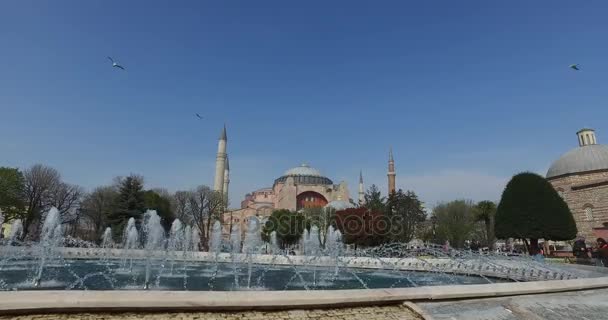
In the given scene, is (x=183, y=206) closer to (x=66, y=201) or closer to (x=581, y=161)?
(x=66, y=201)

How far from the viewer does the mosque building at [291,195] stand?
5997 cm

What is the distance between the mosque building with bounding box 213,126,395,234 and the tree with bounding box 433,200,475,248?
16.9 meters

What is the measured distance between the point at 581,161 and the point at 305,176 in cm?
4587

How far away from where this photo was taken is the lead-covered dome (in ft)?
118

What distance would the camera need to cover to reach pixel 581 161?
121ft

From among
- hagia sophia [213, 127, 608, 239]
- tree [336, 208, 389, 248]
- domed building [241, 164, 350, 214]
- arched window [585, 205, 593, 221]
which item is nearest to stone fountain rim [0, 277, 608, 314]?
tree [336, 208, 389, 248]

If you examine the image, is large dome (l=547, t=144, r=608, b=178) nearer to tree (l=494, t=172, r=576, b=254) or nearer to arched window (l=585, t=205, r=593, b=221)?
arched window (l=585, t=205, r=593, b=221)

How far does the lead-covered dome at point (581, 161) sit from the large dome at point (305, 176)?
41689 millimetres

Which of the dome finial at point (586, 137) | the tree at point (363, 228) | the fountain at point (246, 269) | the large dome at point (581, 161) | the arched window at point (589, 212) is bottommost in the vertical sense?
the fountain at point (246, 269)

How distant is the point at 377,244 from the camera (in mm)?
29328

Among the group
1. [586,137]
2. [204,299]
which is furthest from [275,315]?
[586,137]

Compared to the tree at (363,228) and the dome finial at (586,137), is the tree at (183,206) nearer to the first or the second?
the tree at (363,228)

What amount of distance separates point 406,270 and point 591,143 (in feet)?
119

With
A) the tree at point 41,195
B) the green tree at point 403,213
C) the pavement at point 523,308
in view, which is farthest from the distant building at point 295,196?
the pavement at point 523,308
